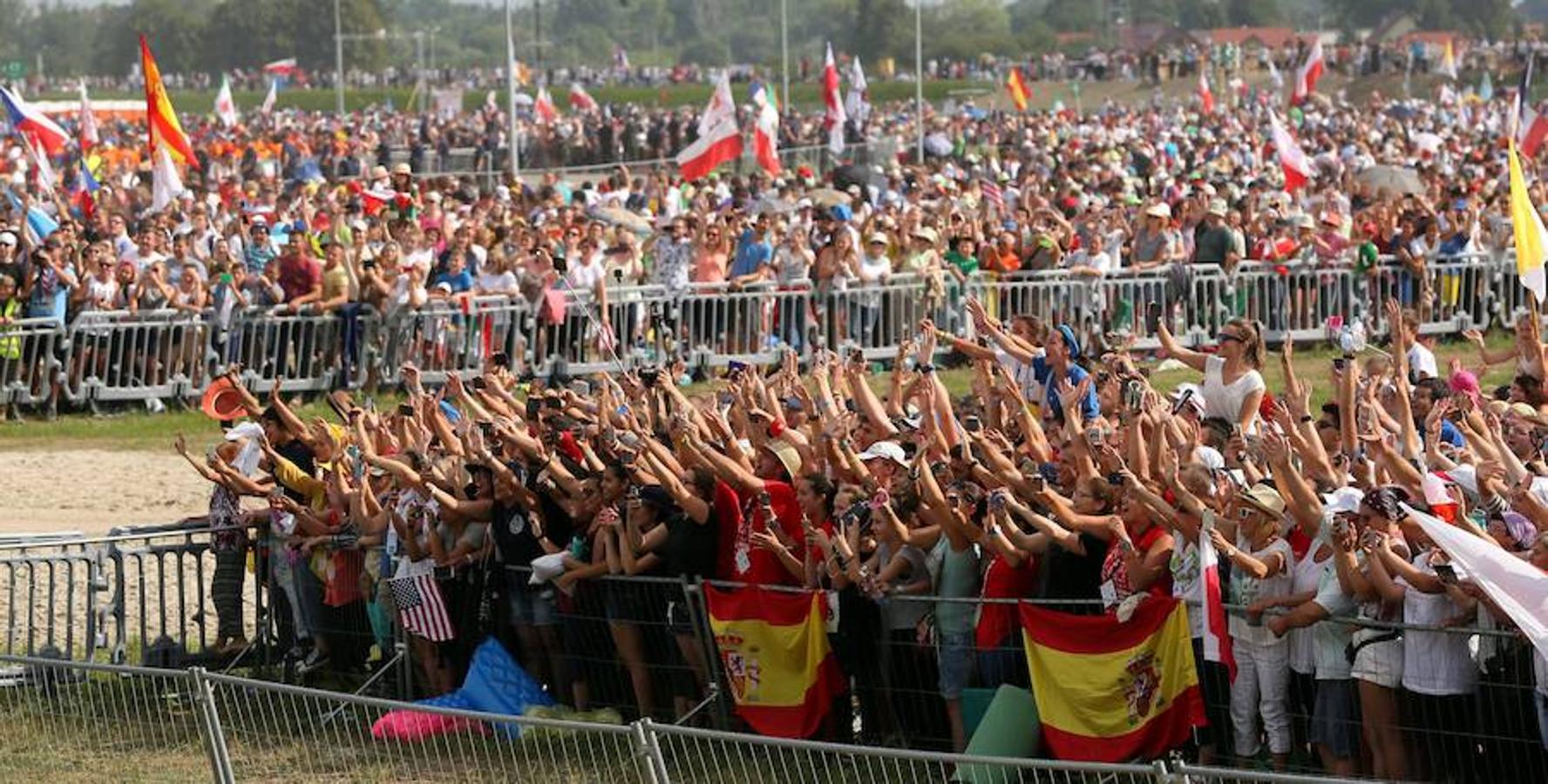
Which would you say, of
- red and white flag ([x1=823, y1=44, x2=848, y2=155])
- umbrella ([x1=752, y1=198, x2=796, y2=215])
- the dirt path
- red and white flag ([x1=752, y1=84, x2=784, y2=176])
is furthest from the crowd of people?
red and white flag ([x1=823, y1=44, x2=848, y2=155])

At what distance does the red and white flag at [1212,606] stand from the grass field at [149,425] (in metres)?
11.3

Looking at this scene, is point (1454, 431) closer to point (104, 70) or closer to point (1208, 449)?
point (1208, 449)

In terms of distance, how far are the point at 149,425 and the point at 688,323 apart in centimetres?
461

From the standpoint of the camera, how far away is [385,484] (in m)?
14.0

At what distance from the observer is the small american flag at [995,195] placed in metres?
31.9

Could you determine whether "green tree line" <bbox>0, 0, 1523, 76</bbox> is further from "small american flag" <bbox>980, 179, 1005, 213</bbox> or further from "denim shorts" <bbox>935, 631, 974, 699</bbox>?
"denim shorts" <bbox>935, 631, 974, 699</bbox>

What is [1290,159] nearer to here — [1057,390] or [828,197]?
[828,197]

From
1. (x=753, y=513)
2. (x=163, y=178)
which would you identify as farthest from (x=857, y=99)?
(x=753, y=513)

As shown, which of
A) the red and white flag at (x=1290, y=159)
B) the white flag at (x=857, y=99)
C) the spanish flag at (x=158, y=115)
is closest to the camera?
the spanish flag at (x=158, y=115)

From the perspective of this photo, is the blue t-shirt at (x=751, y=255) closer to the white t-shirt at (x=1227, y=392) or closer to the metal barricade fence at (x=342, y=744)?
the white t-shirt at (x=1227, y=392)

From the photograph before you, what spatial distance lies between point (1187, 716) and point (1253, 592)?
562mm

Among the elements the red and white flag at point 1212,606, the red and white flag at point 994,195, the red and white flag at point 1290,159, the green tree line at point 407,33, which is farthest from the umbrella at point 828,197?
the green tree line at point 407,33

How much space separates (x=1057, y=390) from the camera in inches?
579

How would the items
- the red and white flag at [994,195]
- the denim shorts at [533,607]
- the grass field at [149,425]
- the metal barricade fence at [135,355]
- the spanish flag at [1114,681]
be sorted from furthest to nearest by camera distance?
1. the red and white flag at [994,195]
2. the metal barricade fence at [135,355]
3. the grass field at [149,425]
4. the denim shorts at [533,607]
5. the spanish flag at [1114,681]
